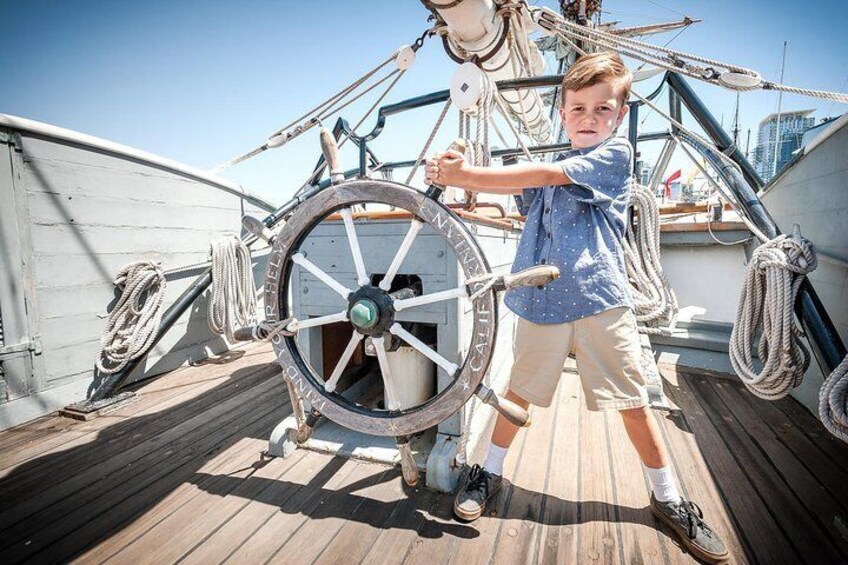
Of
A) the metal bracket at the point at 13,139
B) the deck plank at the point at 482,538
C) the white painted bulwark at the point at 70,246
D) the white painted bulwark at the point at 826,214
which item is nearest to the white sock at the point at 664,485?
the deck plank at the point at 482,538

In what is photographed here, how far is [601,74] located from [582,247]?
45 cm

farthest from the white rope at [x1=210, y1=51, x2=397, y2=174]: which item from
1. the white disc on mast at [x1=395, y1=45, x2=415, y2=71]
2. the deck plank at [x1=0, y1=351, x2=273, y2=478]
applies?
the deck plank at [x1=0, y1=351, x2=273, y2=478]

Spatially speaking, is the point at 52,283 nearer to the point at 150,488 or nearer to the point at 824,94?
the point at 150,488

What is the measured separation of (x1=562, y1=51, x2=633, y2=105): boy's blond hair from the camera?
37.4 inches

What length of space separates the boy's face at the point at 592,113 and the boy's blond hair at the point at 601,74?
0.01 metres

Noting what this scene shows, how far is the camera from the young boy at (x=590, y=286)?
97cm

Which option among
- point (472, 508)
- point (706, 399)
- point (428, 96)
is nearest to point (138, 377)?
point (472, 508)

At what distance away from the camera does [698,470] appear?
137 cm

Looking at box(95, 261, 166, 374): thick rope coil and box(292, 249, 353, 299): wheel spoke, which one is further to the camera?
box(95, 261, 166, 374): thick rope coil

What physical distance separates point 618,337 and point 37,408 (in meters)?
2.69

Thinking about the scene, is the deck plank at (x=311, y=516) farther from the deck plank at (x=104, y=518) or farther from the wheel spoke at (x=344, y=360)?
the wheel spoke at (x=344, y=360)

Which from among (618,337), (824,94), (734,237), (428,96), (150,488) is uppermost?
(428,96)

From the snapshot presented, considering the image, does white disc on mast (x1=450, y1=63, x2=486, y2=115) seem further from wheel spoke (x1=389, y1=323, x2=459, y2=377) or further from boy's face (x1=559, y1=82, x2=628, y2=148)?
wheel spoke (x1=389, y1=323, x2=459, y2=377)

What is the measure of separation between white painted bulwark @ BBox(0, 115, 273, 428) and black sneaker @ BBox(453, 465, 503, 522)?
2.18 meters
